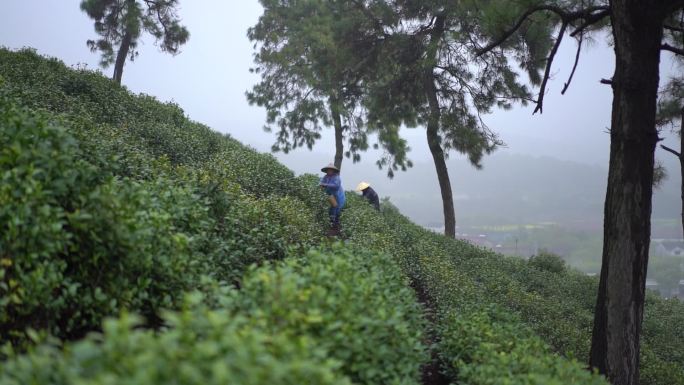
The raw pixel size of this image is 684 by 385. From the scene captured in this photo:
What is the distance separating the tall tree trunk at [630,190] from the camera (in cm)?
641

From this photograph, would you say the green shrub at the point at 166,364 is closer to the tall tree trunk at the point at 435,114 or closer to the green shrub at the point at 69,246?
the green shrub at the point at 69,246

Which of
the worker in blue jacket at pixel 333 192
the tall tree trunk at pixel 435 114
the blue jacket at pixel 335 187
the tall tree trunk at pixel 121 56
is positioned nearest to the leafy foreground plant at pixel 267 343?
the worker in blue jacket at pixel 333 192

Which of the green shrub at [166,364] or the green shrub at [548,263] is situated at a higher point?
the green shrub at [548,263]

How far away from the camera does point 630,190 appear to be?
6.38 metres

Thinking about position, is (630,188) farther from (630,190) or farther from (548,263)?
(548,263)

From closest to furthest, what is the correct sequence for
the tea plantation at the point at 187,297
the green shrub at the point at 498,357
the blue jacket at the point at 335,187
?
the tea plantation at the point at 187,297, the green shrub at the point at 498,357, the blue jacket at the point at 335,187

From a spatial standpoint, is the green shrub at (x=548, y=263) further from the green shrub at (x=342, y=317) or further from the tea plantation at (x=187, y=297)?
the green shrub at (x=342, y=317)

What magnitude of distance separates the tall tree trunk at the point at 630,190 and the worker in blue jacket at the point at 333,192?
611cm

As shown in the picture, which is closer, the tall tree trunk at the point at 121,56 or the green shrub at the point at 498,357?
the green shrub at the point at 498,357

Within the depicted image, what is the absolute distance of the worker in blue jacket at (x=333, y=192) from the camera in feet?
38.6

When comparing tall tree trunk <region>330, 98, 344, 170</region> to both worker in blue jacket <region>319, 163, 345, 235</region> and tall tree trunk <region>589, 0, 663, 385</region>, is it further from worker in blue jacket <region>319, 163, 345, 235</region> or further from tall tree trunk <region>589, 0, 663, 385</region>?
tall tree trunk <region>589, 0, 663, 385</region>

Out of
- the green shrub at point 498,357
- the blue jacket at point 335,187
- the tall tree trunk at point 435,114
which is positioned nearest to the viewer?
the green shrub at point 498,357

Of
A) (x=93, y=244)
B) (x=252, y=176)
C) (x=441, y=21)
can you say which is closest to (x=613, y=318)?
(x=93, y=244)

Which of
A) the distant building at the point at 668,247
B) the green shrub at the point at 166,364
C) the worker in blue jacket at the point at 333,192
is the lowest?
the green shrub at the point at 166,364
